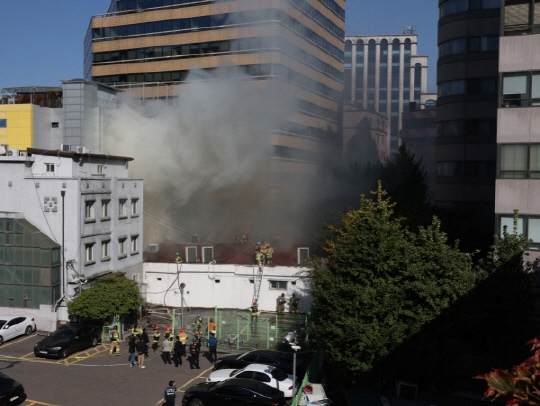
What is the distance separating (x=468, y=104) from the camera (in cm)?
4062

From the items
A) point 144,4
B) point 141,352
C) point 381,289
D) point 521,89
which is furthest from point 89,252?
point 144,4

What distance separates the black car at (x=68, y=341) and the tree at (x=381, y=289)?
11.0 m

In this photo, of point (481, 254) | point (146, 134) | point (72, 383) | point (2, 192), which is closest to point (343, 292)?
point (72, 383)

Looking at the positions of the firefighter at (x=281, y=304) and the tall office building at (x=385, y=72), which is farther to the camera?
the tall office building at (x=385, y=72)

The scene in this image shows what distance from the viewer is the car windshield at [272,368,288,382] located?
19766 mm

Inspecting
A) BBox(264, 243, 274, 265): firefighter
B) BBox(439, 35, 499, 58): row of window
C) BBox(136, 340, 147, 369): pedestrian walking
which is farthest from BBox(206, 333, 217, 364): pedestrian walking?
BBox(439, 35, 499, 58): row of window

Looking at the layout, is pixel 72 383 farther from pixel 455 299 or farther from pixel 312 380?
pixel 455 299

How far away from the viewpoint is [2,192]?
2977 cm

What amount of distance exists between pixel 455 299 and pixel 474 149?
85.8 feet

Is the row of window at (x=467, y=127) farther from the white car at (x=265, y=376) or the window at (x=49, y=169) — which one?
the white car at (x=265, y=376)

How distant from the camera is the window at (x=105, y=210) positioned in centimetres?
3128

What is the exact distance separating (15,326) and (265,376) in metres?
13.2

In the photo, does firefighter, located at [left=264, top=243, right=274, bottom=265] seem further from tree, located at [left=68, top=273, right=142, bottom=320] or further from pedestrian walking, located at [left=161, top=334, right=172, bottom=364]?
pedestrian walking, located at [left=161, top=334, right=172, bottom=364]

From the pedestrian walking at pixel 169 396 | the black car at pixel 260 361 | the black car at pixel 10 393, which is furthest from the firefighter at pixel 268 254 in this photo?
the black car at pixel 10 393
